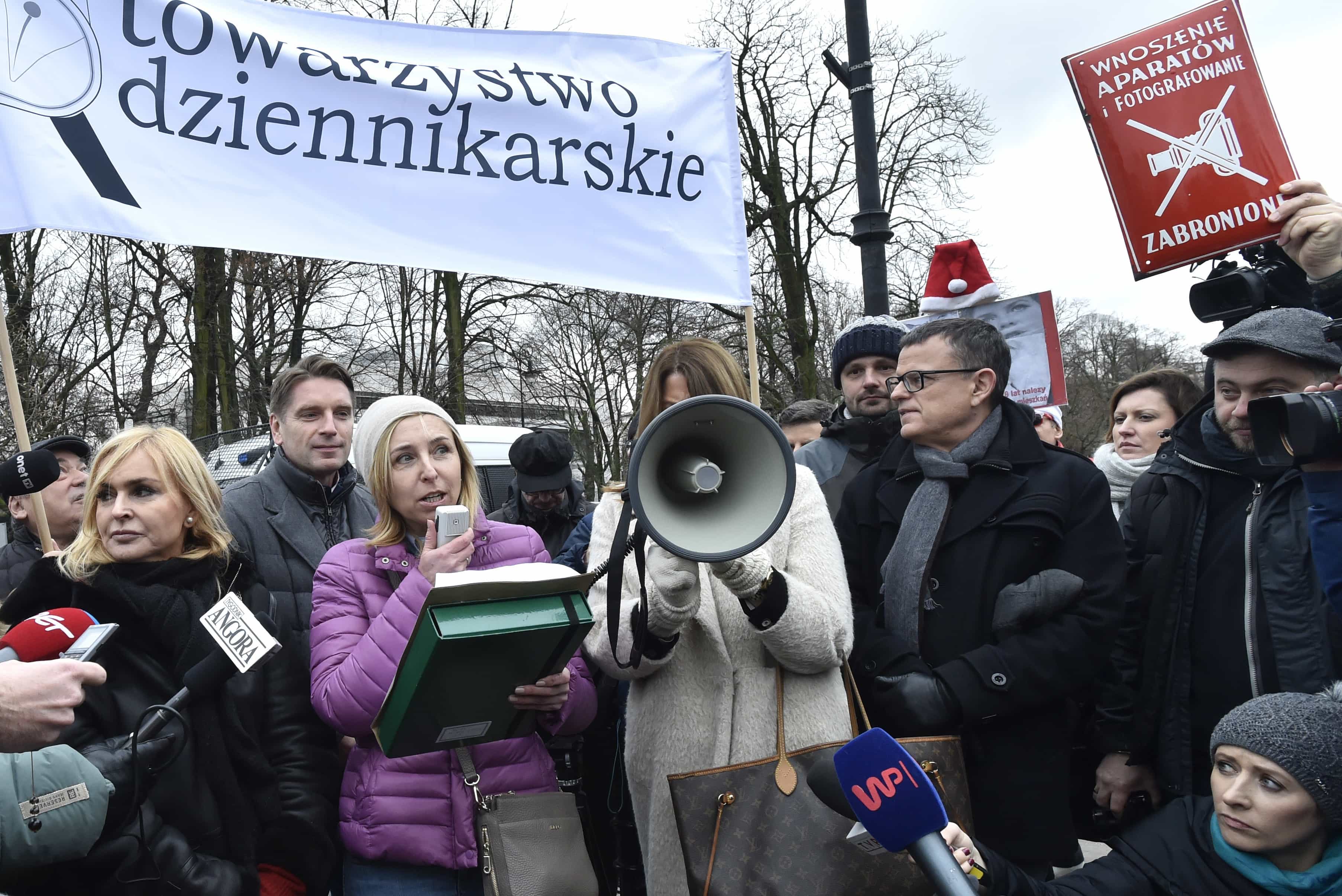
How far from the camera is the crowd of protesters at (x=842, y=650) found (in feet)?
7.25

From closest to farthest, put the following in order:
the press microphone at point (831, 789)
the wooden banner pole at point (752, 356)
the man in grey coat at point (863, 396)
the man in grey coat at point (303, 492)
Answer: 1. the press microphone at point (831, 789)
2. the wooden banner pole at point (752, 356)
3. the man in grey coat at point (303, 492)
4. the man in grey coat at point (863, 396)

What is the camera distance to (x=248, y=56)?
12.3 feet

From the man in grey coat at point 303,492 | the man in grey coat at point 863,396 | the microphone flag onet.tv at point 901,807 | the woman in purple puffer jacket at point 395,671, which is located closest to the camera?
the microphone flag onet.tv at point 901,807

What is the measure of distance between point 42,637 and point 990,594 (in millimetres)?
2105

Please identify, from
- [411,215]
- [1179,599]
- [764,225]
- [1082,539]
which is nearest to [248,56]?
[411,215]

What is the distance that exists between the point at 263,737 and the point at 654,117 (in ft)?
9.40

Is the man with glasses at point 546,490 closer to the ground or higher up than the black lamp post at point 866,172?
closer to the ground

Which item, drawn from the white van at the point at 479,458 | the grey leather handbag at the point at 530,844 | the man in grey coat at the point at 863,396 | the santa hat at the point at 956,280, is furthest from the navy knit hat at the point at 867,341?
the white van at the point at 479,458

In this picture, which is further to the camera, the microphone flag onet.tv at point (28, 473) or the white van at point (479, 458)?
the white van at point (479, 458)

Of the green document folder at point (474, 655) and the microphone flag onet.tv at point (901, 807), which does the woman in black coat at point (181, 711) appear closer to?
the green document folder at point (474, 655)

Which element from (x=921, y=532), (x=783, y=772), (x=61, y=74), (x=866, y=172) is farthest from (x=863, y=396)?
(x=61, y=74)

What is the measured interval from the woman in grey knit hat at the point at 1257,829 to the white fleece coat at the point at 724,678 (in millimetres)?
477

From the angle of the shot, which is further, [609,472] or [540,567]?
[609,472]

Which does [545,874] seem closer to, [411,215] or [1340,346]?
[1340,346]
